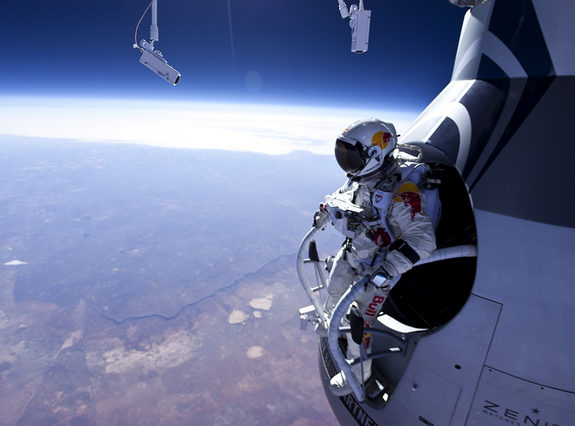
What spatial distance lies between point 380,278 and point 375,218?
741 millimetres

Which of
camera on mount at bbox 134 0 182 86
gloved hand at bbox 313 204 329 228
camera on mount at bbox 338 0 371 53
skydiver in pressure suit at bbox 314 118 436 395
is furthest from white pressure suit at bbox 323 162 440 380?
camera on mount at bbox 134 0 182 86

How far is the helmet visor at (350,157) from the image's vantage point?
2.55 metres

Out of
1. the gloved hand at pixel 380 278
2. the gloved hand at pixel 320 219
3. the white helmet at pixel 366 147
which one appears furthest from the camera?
the gloved hand at pixel 320 219

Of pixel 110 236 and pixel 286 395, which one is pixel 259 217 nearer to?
pixel 110 236

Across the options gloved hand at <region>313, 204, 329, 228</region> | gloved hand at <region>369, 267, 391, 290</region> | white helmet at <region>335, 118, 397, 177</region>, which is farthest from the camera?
gloved hand at <region>313, 204, 329, 228</region>

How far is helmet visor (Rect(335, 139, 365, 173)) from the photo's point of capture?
255cm

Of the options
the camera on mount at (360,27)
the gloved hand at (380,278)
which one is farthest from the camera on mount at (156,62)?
the gloved hand at (380,278)

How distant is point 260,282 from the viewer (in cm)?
6366

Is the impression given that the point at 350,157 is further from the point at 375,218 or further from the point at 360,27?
the point at 360,27

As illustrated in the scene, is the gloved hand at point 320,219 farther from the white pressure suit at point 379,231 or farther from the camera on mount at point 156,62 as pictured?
the camera on mount at point 156,62

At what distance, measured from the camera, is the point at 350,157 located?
8.43 feet

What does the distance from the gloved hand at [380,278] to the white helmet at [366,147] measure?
0.96 meters

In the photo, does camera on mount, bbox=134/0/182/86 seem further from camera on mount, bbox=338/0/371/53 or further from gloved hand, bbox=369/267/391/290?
gloved hand, bbox=369/267/391/290

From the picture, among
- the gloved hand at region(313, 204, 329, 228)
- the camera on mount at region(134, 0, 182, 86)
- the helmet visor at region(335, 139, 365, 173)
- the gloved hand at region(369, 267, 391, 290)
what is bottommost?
the gloved hand at region(369, 267, 391, 290)
